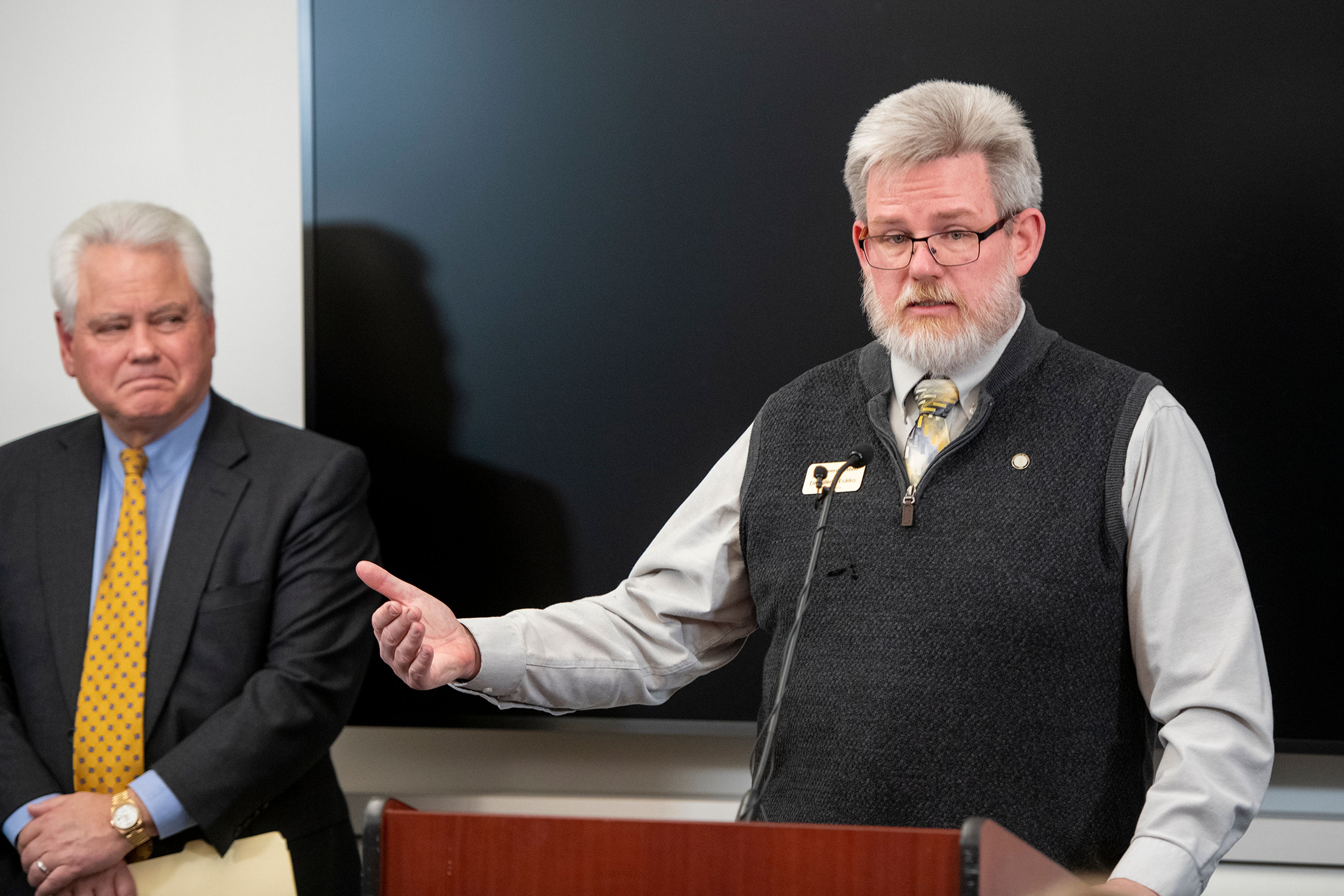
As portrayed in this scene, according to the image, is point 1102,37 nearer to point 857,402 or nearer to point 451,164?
point 857,402

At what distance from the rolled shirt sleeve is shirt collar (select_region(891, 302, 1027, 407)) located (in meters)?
0.22

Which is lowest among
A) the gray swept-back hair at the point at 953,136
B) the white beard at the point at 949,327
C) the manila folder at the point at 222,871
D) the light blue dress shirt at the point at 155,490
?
the manila folder at the point at 222,871

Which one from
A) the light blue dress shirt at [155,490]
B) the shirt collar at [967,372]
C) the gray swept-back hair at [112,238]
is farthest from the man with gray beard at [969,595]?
the gray swept-back hair at [112,238]

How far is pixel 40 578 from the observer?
6.98ft

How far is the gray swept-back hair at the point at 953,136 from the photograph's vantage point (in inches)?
58.7

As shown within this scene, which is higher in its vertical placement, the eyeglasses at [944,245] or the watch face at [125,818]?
the eyeglasses at [944,245]

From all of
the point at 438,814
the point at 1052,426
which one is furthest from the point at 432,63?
the point at 438,814

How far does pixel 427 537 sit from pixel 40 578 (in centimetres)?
71

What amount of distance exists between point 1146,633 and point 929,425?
368 mm

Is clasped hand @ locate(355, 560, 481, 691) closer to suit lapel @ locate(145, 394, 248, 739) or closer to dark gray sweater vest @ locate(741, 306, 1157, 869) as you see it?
dark gray sweater vest @ locate(741, 306, 1157, 869)

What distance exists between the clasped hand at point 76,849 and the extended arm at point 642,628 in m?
0.86

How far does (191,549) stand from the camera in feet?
6.91

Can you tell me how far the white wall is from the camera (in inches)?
104

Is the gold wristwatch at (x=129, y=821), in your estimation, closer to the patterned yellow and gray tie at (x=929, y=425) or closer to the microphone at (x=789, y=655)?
the microphone at (x=789, y=655)
